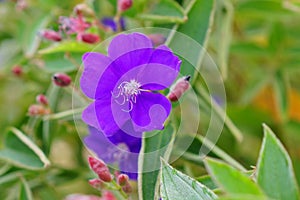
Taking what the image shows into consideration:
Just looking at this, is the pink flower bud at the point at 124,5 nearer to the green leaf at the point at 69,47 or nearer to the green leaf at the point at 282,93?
the green leaf at the point at 69,47

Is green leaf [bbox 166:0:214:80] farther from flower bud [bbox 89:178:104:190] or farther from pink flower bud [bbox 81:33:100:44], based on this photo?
flower bud [bbox 89:178:104:190]

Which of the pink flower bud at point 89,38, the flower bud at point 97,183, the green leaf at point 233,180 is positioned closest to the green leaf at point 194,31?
the pink flower bud at point 89,38

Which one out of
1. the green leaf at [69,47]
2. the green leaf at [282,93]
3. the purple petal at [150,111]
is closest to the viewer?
the purple petal at [150,111]

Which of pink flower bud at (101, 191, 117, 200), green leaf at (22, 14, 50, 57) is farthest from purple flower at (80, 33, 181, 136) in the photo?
green leaf at (22, 14, 50, 57)

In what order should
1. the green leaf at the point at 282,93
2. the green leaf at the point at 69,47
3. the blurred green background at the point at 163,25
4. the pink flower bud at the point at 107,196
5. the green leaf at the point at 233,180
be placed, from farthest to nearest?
the green leaf at the point at 282,93
the blurred green background at the point at 163,25
the green leaf at the point at 69,47
the pink flower bud at the point at 107,196
the green leaf at the point at 233,180

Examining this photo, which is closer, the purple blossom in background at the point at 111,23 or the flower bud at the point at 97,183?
the flower bud at the point at 97,183
